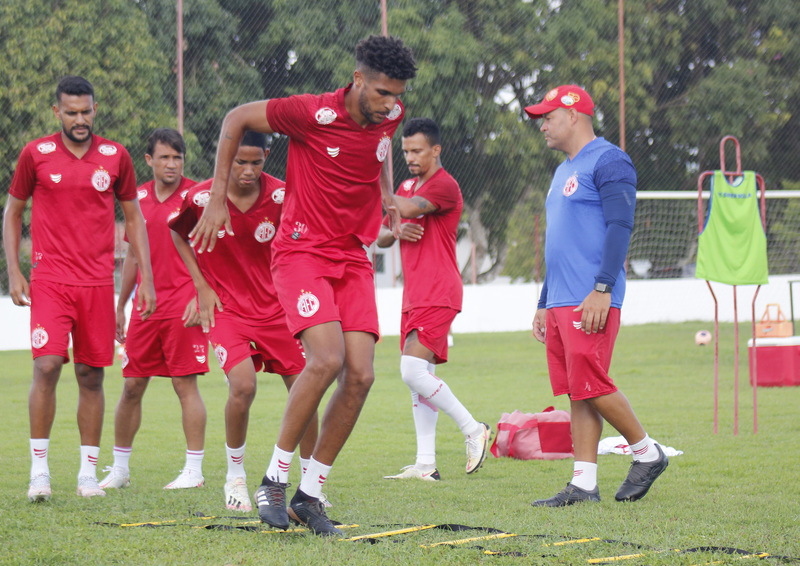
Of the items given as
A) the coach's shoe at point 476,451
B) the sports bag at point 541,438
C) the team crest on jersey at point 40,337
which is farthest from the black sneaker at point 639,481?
the team crest on jersey at point 40,337

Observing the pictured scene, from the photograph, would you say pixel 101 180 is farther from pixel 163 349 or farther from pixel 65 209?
pixel 163 349

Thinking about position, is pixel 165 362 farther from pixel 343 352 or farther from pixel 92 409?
pixel 343 352

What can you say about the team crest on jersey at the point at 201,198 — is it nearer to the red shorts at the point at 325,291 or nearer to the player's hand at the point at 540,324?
the red shorts at the point at 325,291

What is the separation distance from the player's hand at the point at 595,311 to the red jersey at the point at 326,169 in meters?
1.24

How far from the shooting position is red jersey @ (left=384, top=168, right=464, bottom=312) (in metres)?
6.39

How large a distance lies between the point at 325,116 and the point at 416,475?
262cm

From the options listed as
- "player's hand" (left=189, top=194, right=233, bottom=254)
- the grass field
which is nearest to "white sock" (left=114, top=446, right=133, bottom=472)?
the grass field

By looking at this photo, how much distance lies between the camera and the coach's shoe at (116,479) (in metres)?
5.78

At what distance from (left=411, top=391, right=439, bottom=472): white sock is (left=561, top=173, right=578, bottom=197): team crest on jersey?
1.88m

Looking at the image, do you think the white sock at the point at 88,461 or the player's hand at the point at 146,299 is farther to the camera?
the player's hand at the point at 146,299

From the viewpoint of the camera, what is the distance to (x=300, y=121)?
426 centimetres

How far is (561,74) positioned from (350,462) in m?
20.8

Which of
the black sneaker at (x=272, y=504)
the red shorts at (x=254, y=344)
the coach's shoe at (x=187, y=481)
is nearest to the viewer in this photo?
the black sneaker at (x=272, y=504)

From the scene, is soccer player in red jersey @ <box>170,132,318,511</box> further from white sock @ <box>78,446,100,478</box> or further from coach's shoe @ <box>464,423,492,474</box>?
coach's shoe @ <box>464,423,492,474</box>
